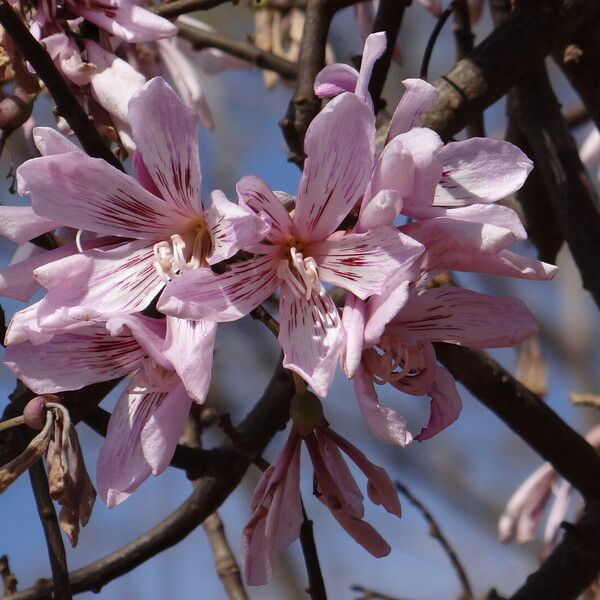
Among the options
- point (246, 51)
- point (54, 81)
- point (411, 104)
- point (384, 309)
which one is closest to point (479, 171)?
point (411, 104)

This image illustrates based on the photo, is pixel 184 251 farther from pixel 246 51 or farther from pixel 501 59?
pixel 246 51

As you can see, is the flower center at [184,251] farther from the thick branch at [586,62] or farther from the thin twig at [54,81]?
the thick branch at [586,62]

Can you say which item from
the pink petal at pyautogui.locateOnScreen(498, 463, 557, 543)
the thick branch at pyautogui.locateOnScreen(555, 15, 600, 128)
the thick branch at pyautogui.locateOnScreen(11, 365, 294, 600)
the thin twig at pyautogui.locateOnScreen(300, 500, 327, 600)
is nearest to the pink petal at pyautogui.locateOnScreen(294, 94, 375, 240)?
the thin twig at pyautogui.locateOnScreen(300, 500, 327, 600)

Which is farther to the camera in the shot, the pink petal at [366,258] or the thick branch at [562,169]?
the thick branch at [562,169]

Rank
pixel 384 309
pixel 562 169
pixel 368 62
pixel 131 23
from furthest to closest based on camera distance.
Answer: pixel 562 169 → pixel 131 23 → pixel 368 62 → pixel 384 309

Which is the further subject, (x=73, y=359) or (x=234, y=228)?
(x=73, y=359)

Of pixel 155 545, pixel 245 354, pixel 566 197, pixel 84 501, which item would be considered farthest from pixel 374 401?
pixel 245 354

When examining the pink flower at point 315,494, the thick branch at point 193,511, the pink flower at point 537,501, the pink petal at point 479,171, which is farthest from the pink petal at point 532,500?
the pink petal at point 479,171
